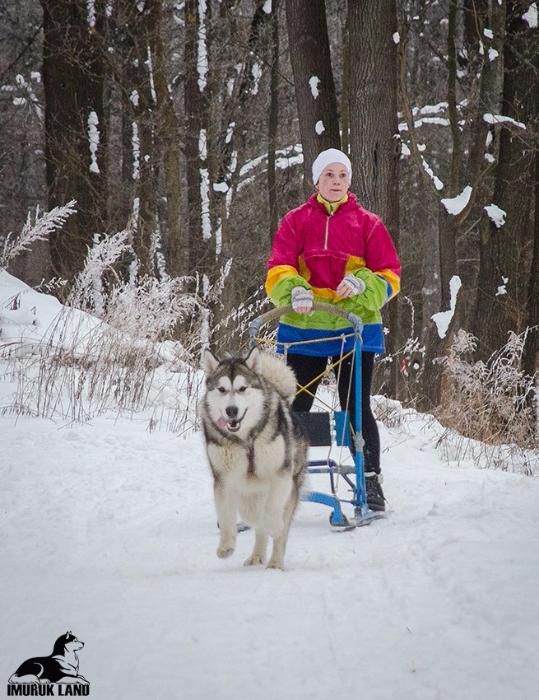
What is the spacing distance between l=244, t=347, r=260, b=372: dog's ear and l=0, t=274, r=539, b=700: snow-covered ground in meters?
0.98

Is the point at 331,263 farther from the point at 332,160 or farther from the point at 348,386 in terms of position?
the point at 348,386

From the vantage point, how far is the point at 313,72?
8609 millimetres

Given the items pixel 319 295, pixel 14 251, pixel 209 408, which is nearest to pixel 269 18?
pixel 14 251

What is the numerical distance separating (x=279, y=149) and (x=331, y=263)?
12.6 metres

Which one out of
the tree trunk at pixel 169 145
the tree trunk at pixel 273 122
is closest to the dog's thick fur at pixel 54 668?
the tree trunk at pixel 169 145

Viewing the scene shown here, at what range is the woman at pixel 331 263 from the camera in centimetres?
425

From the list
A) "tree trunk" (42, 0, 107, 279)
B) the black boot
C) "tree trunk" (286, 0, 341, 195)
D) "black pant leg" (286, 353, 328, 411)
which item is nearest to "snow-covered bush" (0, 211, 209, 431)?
"black pant leg" (286, 353, 328, 411)

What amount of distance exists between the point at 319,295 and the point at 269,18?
10759 millimetres

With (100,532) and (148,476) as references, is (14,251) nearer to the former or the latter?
(148,476)

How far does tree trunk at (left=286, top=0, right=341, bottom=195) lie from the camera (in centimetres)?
862

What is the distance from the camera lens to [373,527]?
404 cm

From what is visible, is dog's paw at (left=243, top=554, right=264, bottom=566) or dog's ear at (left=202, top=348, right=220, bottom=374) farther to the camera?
dog's ear at (left=202, top=348, right=220, bottom=374)

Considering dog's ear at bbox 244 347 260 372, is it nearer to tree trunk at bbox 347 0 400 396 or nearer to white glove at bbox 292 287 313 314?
white glove at bbox 292 287 313 314

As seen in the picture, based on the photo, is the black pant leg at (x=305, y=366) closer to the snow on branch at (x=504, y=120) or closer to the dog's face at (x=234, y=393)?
the dog's face at (x=234, y=393)
